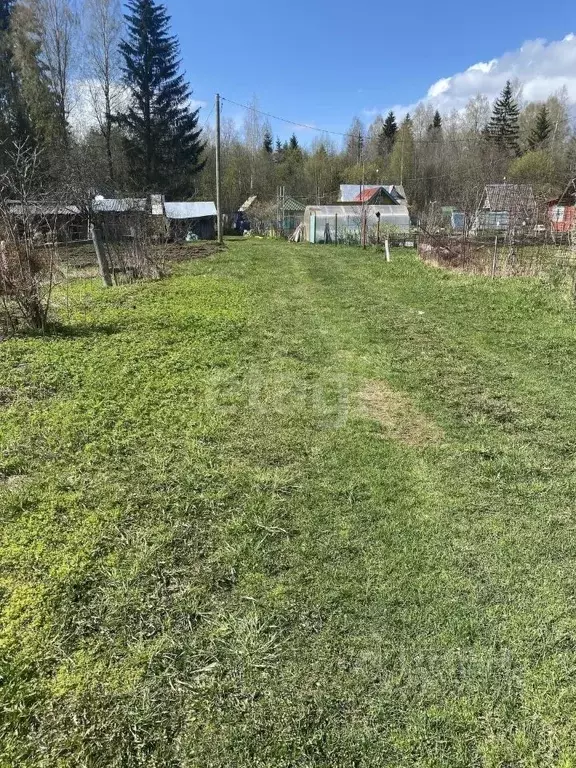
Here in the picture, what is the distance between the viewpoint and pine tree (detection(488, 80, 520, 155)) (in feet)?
183

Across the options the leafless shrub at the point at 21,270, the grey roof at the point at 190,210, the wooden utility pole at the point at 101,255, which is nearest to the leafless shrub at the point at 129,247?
the wooden utility pole at the point at 101,255

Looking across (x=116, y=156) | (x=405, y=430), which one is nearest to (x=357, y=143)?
(x=116, y=156)

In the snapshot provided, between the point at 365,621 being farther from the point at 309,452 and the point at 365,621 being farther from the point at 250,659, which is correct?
the point at 309,452

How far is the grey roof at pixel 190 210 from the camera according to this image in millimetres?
31548

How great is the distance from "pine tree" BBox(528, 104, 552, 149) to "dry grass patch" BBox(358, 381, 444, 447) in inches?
2190

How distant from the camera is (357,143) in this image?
59812 millimetres

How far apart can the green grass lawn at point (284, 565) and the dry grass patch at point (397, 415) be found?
0.03 m

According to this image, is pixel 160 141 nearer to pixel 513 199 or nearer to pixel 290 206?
pixel 290 206

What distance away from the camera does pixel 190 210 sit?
32.8 meters

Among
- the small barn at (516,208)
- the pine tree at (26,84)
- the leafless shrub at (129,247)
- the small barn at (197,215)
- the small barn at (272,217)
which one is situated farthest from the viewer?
the small barn at (272,217)

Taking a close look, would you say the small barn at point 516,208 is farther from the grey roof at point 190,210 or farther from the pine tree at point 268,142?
the pine tree at point 268,142

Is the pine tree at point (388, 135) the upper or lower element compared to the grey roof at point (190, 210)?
upper

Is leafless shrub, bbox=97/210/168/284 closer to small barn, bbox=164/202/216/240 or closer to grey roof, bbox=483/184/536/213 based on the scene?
grey roof, bbox=483/184/536/213

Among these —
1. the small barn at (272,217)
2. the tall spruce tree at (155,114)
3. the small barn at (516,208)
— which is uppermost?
the tall spruce tree at (155,114)
